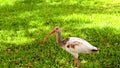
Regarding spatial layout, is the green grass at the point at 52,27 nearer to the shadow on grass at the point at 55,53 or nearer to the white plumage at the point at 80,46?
the shadow on grass at the point at 55,53

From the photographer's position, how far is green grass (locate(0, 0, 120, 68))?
30.4 feet

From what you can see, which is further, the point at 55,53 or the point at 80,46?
the point at 55,53

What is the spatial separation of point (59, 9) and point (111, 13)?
2.84 meters

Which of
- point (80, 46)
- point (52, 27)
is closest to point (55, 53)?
point (80, 46)

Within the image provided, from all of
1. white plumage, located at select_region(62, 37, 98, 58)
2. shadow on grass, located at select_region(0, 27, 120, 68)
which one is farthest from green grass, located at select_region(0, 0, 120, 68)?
white plumage, located at select_region(62, 37, 98, 58)

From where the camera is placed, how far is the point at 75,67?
836cm

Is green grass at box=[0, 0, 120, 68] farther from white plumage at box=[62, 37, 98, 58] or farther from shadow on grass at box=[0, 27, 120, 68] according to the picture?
white plumage at box=[62, 37, 98, 58]

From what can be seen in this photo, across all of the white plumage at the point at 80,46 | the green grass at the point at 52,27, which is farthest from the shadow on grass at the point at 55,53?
the white plumage at the point at 80,46

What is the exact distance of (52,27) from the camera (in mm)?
12922

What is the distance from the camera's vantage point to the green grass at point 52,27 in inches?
364

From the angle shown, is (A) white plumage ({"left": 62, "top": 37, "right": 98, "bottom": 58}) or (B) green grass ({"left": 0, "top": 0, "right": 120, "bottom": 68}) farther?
(B) green grass ({"left": 0, "top": 0, "right": 120, "bottom": 68})

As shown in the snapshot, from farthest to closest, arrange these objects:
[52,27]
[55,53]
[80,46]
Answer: [52,27] → [55,53] → [80,46]

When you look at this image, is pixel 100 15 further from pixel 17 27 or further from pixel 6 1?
pixel 6 1

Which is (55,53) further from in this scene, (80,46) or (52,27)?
(52,27)
